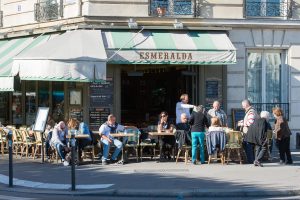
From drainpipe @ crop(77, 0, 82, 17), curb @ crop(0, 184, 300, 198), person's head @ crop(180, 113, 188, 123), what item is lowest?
curb @ crop(0, 184, 300, 198)

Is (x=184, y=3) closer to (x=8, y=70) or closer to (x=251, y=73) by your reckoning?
(x=251, y=73)

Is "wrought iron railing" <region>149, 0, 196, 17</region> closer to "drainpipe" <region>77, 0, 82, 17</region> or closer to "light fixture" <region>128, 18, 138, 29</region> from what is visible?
"light fixture" <region>128, 18, 138, 29</region>

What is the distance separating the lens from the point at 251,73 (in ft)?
70.0

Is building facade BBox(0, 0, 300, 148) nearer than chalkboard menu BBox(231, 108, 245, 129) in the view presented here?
Yes

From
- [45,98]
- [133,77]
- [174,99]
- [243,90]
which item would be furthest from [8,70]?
[243,90]

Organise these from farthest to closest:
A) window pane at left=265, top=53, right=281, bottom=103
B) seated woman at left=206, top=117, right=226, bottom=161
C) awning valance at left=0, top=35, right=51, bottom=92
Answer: window pane at left=265, top=53, right=281, bottom=103, awning valance at left=0, top=35, right=51, bottom=92, seated woman at left=206, top=117, right=226, bottom=161

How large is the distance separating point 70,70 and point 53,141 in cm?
195

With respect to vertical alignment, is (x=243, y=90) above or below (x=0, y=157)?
above

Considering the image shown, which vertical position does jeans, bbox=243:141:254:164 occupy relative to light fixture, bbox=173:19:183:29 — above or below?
below

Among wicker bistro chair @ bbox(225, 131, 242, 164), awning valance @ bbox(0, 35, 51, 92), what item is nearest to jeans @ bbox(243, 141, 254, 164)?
wicker bistro chair @ bbox(225, 131, 242, 164)

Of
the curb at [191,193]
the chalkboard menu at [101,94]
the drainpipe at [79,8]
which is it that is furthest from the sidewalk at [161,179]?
the drainpipe at [79,8]

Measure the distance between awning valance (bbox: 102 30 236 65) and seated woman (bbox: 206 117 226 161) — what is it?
256 cm

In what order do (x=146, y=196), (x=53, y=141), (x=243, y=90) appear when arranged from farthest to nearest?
1. (x=243, y=90)
2. (x=53, y=141)
3. (x=146, y=196)

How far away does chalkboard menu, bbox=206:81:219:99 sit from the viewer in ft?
68.1
